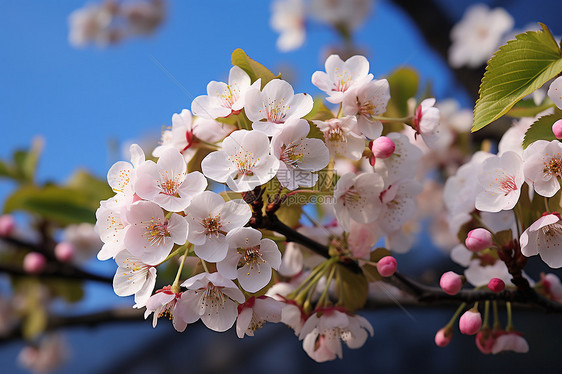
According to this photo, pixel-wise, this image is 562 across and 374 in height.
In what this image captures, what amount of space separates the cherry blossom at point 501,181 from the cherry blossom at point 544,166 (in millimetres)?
22

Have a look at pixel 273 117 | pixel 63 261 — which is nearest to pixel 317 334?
pixel 273 117

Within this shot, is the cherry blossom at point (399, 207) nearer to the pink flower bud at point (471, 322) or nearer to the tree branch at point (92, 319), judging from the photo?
the pink flower bud at point (471, 322)

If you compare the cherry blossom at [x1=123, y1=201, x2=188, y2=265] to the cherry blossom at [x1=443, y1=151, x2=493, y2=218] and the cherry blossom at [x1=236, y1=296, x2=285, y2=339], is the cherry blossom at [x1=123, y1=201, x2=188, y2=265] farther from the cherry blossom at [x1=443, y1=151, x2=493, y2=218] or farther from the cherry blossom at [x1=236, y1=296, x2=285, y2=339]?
the cherry blossom at [x1=443, y1=151, x2=493, y2=218]

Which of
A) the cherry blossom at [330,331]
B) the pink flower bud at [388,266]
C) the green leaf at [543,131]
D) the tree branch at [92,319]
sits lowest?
the tree branch at [92,319]

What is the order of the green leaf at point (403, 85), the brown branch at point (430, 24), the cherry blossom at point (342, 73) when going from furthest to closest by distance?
1. the brown branch at point (430, 24)
2. the green leaf at point (403, 85)
3. the cherry blossom at point (342, 73)

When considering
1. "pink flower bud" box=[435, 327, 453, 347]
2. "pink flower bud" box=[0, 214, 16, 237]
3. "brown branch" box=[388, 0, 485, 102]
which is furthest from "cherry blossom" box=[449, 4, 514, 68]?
"pink flower bud" box=[0, 214, 16, 237]

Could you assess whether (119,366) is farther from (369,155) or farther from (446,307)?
(369,155)

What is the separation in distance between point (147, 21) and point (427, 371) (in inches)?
93.9

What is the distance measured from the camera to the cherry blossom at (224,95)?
0.61m

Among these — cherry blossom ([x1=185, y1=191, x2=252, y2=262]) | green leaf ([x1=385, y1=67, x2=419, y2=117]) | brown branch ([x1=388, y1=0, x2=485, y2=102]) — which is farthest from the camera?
brown branch ([x1=388, y1=0, x2=485, y2=102])

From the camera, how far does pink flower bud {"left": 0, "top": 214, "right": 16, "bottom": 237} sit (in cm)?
139

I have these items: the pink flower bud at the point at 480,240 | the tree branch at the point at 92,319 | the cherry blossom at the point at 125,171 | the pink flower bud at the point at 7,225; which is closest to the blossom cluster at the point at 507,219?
the pink flower bud at the point at 480,240

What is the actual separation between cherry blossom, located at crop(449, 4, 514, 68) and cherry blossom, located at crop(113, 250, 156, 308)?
158 centimetres

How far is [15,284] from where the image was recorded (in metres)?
1.56
